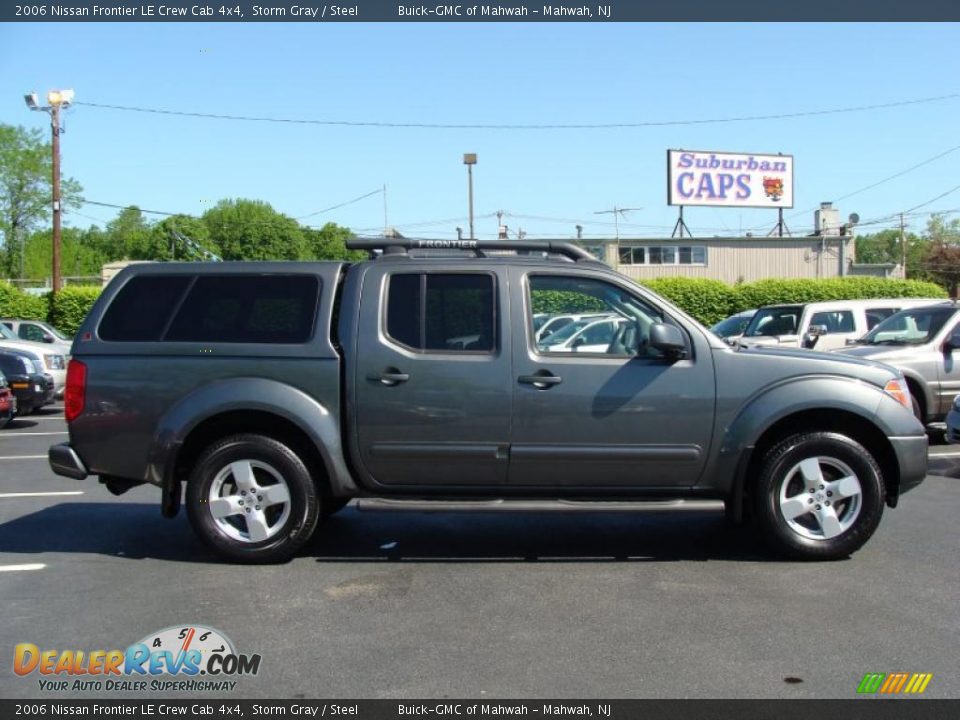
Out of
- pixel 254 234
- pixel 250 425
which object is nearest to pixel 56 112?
pixel 250 425

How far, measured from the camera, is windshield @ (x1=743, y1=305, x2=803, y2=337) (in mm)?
14484

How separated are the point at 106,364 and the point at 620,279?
3.42 m

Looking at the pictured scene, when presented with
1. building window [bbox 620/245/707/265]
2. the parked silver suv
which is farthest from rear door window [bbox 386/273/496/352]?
building window [bbox 620/245/707/265]

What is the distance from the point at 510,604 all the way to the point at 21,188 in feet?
266

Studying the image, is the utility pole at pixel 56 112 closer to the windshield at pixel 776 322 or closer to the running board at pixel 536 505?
the windshield at pixel 776 322

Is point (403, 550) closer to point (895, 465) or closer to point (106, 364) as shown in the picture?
point (106, 364)

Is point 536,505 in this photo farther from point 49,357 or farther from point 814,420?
point 49,357

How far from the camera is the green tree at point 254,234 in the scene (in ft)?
228

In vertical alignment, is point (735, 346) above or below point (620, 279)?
below

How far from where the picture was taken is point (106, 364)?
19.4 feet

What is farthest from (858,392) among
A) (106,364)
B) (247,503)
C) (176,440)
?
(106,364)

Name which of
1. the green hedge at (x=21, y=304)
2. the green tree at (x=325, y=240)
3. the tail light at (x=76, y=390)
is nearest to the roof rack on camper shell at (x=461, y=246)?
the tail light at (x=76, y=390)

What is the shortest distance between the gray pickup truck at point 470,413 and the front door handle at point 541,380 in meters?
0.01
